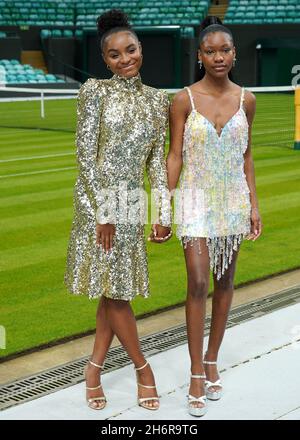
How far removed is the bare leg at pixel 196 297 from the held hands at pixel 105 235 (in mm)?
470

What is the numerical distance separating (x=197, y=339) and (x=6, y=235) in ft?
16.0

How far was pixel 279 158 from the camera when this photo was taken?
15.3 metres

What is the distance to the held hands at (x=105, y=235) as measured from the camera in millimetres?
4121

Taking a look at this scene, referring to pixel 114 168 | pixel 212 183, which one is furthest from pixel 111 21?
pixel 212 183

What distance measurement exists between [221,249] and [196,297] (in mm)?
316

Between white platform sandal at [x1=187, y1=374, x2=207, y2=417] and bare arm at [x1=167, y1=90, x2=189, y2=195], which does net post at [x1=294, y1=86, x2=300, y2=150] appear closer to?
bare arm at [x1=167, y1=90, x2=189, y2=195]

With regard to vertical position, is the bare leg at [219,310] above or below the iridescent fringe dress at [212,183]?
below

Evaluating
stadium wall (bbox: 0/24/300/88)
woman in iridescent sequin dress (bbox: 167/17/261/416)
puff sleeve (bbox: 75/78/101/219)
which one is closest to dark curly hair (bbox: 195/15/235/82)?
woman in iridescent sequin dress (bbox: 167/17/261/416)

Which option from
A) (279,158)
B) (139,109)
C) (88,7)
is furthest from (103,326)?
(88,7)

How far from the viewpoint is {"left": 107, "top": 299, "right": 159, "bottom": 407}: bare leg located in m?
4.32

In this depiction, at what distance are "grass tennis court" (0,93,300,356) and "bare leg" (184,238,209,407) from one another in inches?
56.2

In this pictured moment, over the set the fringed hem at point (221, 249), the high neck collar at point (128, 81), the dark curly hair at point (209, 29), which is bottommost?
the fringed hem at point (221, 249)

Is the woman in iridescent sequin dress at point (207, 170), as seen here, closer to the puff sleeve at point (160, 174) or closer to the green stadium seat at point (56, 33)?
the puff sleeve at point (160, 174)

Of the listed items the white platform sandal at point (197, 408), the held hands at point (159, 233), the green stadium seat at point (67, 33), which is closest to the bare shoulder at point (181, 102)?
the held hands at point (159, 233)
